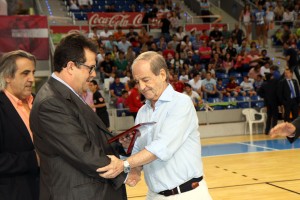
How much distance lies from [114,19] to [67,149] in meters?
16.9

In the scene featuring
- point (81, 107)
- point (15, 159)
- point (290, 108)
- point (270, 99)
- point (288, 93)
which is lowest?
point (290, 108)

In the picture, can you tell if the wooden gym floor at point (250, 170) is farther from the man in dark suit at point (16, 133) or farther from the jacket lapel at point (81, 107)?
the jacket lapel at point (81, 107)

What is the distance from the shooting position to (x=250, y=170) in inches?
318

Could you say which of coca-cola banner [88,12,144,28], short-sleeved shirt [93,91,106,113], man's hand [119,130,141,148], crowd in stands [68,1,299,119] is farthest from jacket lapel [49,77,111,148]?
coca-cola banner [88,12,144,28]

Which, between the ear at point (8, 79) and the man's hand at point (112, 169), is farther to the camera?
the ear at point (8, 79)

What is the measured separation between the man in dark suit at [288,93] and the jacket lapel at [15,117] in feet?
38.0

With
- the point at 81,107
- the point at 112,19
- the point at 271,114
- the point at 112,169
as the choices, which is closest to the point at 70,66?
the point at 81,107

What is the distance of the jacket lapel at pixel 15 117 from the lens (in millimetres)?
2971

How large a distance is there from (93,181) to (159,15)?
17.4 metres

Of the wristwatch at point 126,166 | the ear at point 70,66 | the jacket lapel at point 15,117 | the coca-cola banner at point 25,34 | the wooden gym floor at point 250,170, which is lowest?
the wooden gym floor at point 250,170

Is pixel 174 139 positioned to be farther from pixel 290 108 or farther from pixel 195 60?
pixel 195 60

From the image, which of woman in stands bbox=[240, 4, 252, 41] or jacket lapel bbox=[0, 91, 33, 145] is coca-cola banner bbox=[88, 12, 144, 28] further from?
jacket lapel bbox=[0, 91, 33, 145]

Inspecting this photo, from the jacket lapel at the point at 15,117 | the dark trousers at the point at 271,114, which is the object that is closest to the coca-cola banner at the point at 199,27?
the dark trousers at the point at 271,114

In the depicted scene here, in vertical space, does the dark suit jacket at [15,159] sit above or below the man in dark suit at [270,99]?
above
